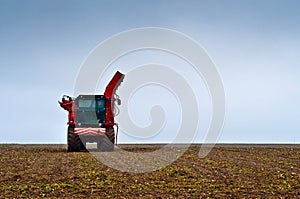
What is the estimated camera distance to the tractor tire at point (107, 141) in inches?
1554

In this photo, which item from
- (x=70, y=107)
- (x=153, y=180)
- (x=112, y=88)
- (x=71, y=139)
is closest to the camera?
(x=153, y=180)

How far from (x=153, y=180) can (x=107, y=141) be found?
17.6 m

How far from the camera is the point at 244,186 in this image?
2073cm

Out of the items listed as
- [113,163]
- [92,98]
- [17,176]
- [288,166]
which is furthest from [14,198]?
[92,98]

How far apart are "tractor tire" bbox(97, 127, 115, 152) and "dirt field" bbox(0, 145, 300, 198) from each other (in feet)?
30.3

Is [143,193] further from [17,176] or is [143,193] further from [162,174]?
[17,176]

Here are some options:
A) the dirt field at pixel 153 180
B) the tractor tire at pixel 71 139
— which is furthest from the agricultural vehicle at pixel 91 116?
the dirt field at pixel 153 180

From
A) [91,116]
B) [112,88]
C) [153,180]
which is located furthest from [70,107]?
[153,180]

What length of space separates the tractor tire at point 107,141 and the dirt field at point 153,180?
9235 mm

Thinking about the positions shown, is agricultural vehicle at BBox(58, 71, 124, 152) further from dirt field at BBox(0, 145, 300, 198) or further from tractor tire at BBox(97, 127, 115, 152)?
dirt field at BBox(0, 145, 300, 198)

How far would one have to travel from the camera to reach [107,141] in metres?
39.5

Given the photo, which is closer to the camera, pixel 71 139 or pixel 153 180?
pixel 153 180

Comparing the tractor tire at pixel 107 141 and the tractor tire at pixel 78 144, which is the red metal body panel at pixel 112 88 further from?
the tractor tire at pixel 78 144

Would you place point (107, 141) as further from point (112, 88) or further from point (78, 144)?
point (112, 88)
